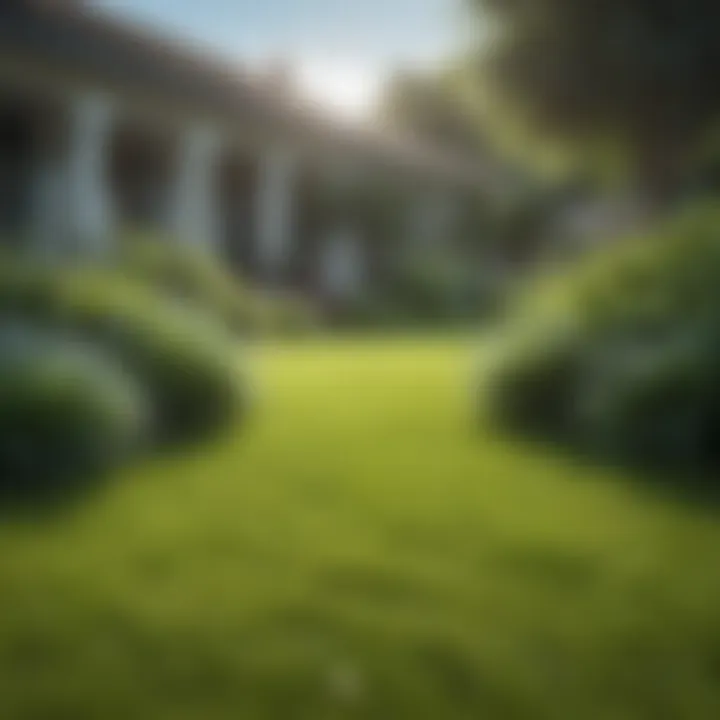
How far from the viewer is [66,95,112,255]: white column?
196 centimetres

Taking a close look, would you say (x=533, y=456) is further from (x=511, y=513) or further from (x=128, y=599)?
(x=128, y=599)

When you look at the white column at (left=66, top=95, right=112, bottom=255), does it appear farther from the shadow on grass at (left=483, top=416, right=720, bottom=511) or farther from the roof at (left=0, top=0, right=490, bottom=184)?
the shadow on grass at (left=483, top=416, right=720, bottom=511)

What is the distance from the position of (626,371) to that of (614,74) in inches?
37.0

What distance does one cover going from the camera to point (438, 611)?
191cm

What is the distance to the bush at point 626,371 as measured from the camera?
2.53m

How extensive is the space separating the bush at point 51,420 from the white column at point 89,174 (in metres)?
0.53

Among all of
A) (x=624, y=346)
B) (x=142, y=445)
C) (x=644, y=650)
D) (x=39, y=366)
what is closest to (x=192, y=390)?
(x=142, y=445)

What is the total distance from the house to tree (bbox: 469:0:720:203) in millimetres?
228

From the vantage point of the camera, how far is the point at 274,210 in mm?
2234

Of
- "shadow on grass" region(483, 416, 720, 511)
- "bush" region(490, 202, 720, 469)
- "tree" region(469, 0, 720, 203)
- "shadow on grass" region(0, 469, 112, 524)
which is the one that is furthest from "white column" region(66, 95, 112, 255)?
"shadow on grass" region(483, 416, 720, 511)

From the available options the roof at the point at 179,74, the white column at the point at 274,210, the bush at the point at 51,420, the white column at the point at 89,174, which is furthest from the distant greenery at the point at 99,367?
the roof at the point at 179,74

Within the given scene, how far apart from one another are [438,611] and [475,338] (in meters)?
0.71

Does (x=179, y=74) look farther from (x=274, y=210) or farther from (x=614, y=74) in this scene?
(x=614, y=74)

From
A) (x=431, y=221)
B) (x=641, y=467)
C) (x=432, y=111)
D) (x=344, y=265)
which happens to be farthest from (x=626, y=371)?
(x=432, y=111)
